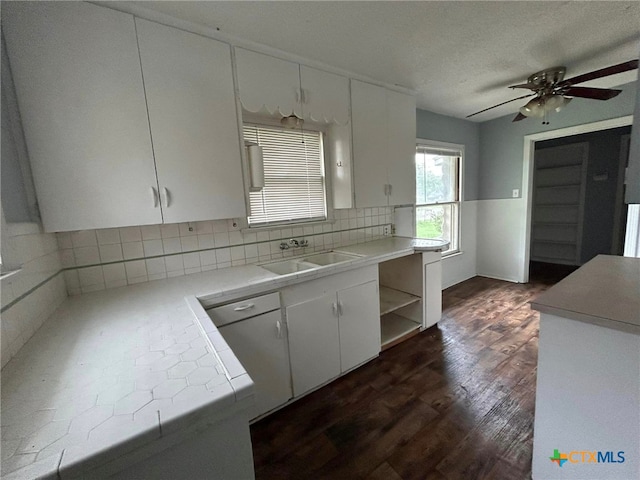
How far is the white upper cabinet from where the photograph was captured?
2.27 meters

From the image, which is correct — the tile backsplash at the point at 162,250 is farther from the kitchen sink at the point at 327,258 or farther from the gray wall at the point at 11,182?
the gray wall at the point at 11,182

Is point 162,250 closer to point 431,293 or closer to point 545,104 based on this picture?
point 431,293

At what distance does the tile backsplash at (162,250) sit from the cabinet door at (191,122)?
0.31 m

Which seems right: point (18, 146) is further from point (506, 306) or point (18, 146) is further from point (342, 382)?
point (506, 306)

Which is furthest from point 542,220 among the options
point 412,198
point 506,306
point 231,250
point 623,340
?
point 231,250

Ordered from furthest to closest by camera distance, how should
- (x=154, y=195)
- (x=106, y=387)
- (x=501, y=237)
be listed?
(x=501, y=237), (x=154, y=195), (x=106, y=387)

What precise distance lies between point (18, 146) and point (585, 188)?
266 inches

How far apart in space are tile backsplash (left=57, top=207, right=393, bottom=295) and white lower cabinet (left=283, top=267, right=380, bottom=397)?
0.58m

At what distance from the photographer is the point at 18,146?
114cm

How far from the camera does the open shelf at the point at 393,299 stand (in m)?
2.40

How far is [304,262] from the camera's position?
212 cm

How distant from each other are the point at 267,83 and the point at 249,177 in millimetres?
654

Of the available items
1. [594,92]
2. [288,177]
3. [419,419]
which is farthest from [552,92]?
[419,419]

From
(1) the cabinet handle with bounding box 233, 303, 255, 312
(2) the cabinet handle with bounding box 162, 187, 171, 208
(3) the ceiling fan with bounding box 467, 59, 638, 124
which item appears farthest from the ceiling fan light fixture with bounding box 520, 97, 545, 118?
(2) the cabinet handle with bounding box 162, 187, 171, 208
